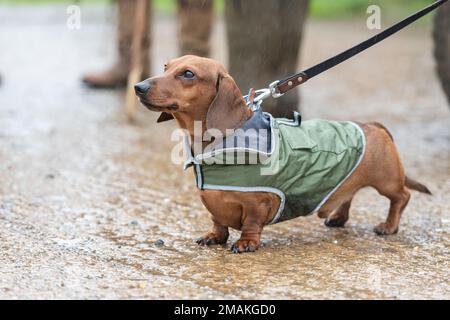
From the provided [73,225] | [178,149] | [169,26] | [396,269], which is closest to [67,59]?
[169,26]

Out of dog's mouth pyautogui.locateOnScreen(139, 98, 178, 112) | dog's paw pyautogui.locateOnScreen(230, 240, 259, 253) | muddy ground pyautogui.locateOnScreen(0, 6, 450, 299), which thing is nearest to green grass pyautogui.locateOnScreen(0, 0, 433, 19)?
muddy ground pyautogui.locateOnScreen(0, 6, 450, 299)

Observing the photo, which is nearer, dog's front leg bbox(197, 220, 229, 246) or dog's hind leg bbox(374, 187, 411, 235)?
dog's front leg bbox(197, 220, 229, 246)

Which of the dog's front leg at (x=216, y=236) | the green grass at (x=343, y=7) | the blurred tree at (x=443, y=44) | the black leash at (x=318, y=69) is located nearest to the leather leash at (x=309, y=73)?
the black leash at (x=318, y=69)

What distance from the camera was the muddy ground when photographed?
3773 mm

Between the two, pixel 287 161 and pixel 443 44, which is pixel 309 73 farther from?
pixel 443 44

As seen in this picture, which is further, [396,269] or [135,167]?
[135,167]

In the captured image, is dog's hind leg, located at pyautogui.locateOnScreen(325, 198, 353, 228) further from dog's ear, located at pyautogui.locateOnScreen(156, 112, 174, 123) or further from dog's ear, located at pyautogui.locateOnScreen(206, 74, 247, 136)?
dog's ear, located at pyautogui.locateOnScreen(156, 112, 174, 123)

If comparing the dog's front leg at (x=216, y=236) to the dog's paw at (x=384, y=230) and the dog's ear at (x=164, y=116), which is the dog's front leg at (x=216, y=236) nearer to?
the dog's ear at (x=164, y=116)

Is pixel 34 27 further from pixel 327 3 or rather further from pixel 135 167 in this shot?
pixel 135 167

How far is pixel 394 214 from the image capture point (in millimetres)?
4754

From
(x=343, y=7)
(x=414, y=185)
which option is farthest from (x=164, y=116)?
(x=343, y=7)

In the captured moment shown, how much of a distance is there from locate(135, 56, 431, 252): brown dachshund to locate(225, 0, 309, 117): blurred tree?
2.32 meters

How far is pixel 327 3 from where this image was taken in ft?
58.7
